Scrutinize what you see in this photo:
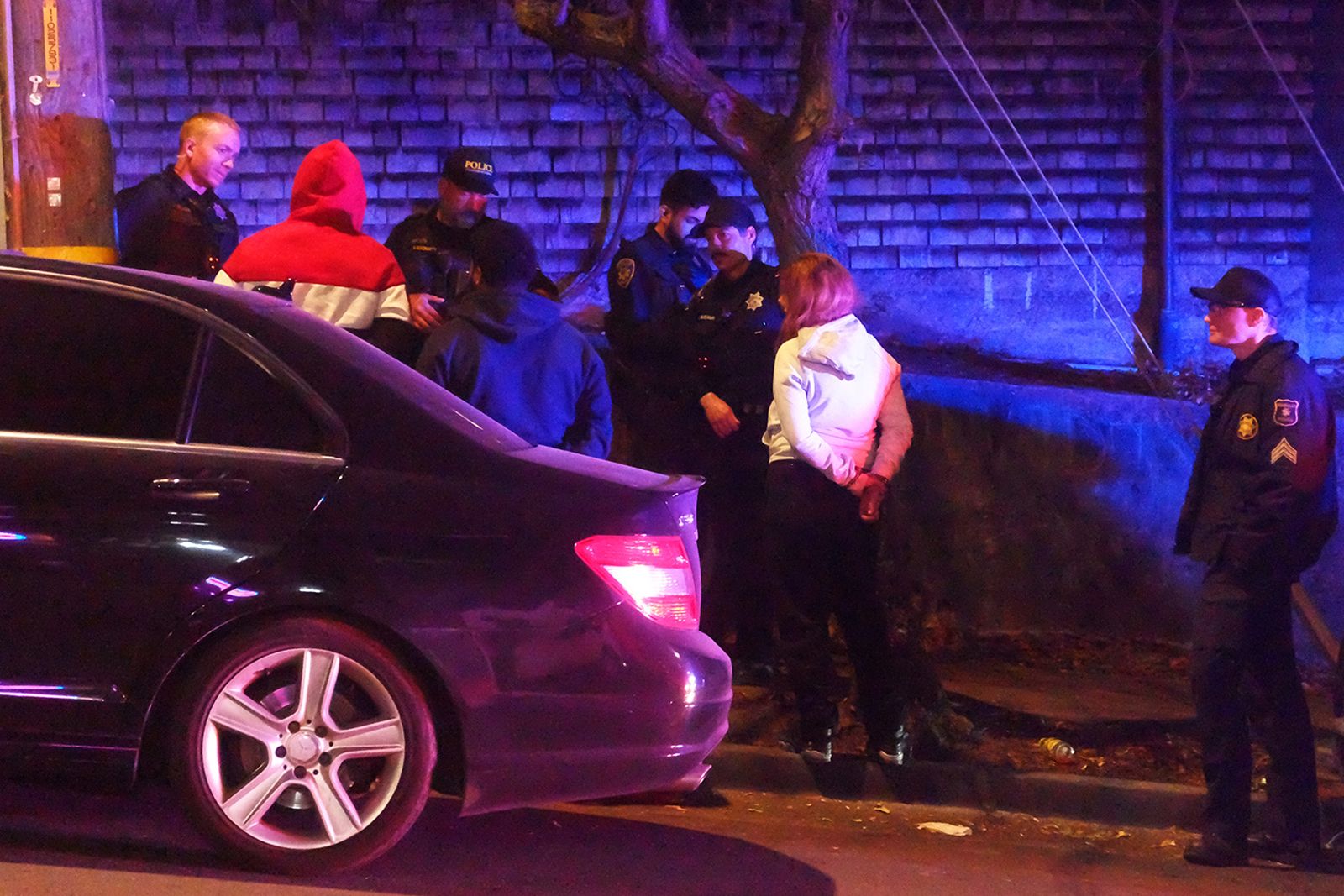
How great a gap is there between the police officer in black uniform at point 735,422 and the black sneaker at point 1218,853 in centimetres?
197

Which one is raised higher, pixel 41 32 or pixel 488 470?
pixel 41 32

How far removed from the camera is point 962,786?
5441 millimetres

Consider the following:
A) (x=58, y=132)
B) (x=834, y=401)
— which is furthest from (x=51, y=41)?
(x=834, y=401)

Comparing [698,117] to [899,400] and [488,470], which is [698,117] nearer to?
[899,400]

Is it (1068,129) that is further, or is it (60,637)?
(1068,129)

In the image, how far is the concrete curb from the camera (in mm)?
5383

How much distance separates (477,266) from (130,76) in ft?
17.7

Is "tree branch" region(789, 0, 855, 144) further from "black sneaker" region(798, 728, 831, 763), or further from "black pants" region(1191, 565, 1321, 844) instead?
"black pants" region(1191, 565, 1321, 844)

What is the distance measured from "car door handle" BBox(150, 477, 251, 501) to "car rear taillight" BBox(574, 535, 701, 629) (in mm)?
939

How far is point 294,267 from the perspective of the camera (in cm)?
530

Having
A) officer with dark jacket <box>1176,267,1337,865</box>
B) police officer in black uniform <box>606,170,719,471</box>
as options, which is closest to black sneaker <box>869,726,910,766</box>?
officer with dark jacket <box>1176,267,1337,865</box>

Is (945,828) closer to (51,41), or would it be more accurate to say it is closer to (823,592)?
(823,592)

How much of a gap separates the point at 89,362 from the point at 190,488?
1.58ft

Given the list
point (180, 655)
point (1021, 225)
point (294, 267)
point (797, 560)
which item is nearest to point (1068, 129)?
point (1021, 225)
